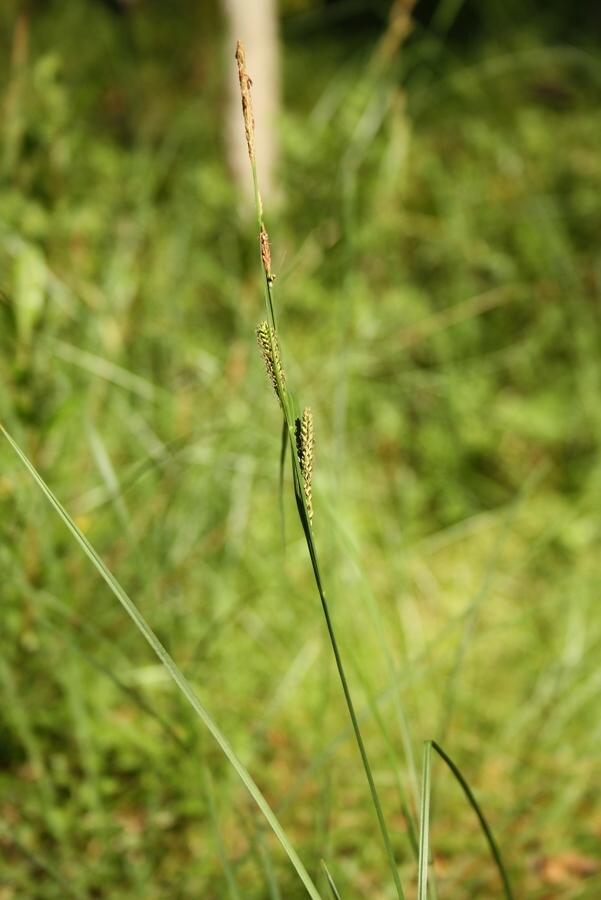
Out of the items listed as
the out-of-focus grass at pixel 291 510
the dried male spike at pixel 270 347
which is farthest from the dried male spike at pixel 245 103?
the out-of-focus grass at pixel 291 510

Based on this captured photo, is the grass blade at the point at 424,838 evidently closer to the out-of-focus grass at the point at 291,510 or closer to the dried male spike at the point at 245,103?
the out-of-focus grass at the point at 291,510

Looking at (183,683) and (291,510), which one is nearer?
(183,683)

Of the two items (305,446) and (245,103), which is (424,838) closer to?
(305,446)

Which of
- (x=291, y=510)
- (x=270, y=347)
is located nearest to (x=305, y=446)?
(x=270, y=347)

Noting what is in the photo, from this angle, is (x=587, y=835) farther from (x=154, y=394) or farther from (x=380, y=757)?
(x=154, y=394)

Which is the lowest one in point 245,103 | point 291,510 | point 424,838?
point 424,838

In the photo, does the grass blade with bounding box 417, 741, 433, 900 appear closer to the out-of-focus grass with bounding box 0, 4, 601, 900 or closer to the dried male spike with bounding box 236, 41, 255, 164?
the out-of-focus grass with bounding box 0, 4, 601, 900

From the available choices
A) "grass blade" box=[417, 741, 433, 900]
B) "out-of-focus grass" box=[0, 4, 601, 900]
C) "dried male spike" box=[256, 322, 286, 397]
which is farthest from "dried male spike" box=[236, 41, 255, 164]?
"grass blade" box=[417, 741, 433, 900]

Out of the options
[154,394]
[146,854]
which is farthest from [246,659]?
[154,394]
